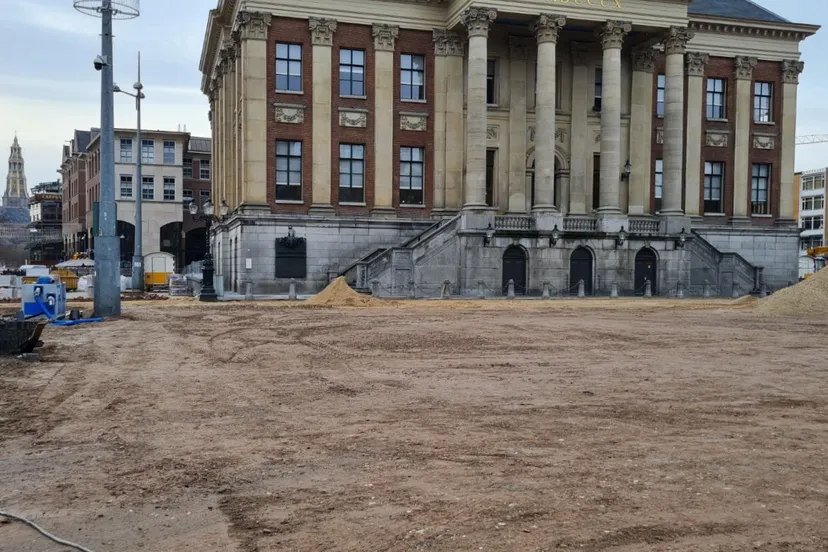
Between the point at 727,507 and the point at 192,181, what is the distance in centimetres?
9182

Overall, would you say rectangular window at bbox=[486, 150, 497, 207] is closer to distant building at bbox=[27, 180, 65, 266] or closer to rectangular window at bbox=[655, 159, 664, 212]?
rectangular window at bbox=[655, 159, 664, 212]

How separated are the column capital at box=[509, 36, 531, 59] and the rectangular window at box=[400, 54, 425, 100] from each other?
5353 mm

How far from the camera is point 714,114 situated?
163 ft

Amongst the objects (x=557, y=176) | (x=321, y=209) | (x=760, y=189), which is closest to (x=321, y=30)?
(x=321, y=209)

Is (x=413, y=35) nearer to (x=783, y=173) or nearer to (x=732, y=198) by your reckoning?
(x=732, y=198)

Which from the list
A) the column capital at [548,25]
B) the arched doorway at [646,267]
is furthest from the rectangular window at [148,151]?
the arched doorway at [646,267]

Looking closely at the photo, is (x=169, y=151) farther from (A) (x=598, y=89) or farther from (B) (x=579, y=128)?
(A) (x=598, y=89)

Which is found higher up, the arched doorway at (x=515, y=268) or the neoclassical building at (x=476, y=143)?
the neoclassical building at (x=476, y=143)

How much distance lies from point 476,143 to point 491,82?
6.08 metres

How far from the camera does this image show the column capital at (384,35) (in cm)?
4212

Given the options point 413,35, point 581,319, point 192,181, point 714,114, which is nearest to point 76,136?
point 192,181

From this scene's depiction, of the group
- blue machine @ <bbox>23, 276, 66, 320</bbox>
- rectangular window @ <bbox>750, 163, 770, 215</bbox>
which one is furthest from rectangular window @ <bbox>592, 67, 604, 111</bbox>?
blue machine @ <bbox>23, 276, 66, 320</bbox>

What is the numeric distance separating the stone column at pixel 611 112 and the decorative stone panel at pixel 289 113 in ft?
55.6

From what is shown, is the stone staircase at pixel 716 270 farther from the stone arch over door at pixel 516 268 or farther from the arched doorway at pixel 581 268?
the stone arch over door at pixel 516 268
